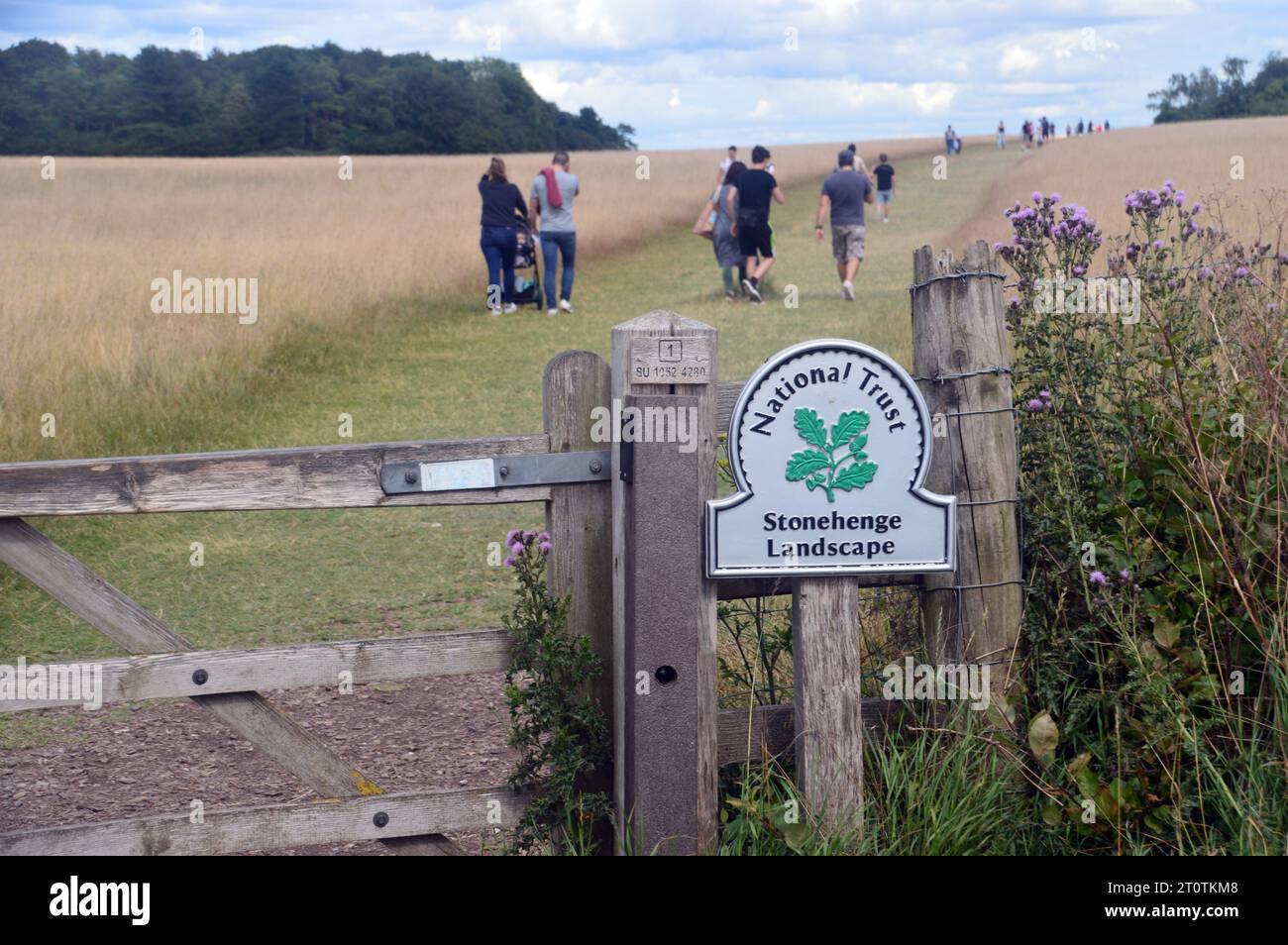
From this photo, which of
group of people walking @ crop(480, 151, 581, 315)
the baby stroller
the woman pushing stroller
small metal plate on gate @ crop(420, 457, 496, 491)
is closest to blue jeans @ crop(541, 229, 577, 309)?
group of people walking @ crop(480, 151, 581, 315)

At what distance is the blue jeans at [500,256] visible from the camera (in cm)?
1566

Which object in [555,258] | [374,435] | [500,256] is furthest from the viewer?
[555,258]

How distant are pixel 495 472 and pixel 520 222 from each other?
41.9ft

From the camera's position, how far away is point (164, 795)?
4.81 meters

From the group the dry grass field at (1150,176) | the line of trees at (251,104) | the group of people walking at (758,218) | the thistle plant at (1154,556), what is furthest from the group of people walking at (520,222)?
the line of trees at (251,104)

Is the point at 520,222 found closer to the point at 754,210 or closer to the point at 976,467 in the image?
the point at 754,210

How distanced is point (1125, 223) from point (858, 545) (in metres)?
14.0

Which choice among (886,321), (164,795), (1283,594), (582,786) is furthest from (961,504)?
(886,321)

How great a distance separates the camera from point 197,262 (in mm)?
16969

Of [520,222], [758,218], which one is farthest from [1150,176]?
[520,222]

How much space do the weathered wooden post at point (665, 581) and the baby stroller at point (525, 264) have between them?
12773 mm

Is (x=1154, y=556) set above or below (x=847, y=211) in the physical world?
below

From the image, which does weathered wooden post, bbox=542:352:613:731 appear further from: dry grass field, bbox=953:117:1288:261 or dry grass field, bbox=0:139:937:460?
dry grass field, bbox=953:117:1288:261
